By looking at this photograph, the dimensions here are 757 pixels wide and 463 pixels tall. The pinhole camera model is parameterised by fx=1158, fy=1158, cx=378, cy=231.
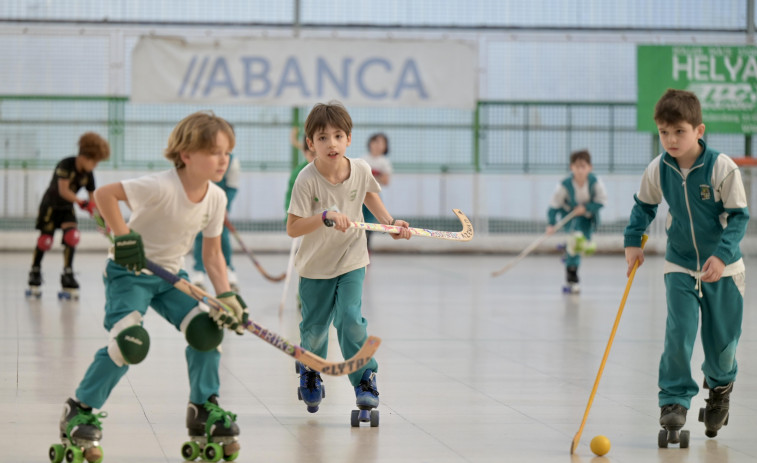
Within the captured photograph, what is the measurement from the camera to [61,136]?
16953 mm

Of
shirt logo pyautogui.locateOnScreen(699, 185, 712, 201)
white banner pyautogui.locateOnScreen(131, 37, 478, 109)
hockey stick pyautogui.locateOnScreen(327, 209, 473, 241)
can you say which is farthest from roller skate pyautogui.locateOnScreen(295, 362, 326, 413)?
white banner pyautogui.locateOnScreen(131, 37, 478, 109)

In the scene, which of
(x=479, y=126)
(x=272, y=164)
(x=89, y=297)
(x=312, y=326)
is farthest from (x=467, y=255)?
(x=312, y=326)

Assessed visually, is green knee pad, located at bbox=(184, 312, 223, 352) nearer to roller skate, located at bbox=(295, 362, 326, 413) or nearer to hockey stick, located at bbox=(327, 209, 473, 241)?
hockey stick, located at bbox=(327, 209, 473, 241)

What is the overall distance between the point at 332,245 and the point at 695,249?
1.61 m

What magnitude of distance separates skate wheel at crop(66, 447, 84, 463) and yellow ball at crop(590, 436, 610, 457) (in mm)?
1936

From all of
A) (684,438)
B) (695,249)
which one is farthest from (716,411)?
(695,249)

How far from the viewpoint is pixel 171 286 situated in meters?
4.45

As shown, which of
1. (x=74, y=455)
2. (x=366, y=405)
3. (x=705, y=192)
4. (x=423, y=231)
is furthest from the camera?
(x=423, y=231)

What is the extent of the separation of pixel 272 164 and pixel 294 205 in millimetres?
12158

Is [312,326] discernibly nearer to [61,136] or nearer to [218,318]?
[218,318]

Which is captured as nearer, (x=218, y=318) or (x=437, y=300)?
(x=218, y=318)

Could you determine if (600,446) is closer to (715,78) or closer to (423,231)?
(423,231)

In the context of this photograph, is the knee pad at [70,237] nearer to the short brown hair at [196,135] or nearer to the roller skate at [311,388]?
the roller skate at [311,388]

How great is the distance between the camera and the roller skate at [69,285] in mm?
10375
